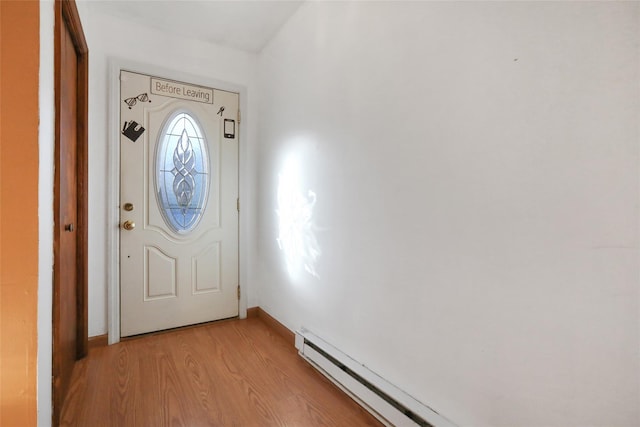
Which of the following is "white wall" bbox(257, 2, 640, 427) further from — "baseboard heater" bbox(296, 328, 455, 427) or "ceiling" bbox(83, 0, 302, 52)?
"ceiling" bbox(83, 0, 302, 52)

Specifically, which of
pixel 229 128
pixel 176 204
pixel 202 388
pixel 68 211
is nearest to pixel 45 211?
pixel 68 211

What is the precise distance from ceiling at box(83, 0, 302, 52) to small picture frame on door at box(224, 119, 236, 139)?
705mm

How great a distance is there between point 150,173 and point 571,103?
2.67 m

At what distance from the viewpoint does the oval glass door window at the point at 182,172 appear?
99.9 inches

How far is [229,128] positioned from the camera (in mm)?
2818

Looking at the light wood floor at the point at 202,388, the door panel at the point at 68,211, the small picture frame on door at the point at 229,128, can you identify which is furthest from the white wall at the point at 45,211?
the small picture frame on door at the point at 229,128

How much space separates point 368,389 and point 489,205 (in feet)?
3.44

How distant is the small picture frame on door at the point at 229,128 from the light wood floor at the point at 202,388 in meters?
1.79

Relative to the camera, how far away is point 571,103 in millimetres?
877

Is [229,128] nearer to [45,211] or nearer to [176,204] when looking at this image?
[176,204]

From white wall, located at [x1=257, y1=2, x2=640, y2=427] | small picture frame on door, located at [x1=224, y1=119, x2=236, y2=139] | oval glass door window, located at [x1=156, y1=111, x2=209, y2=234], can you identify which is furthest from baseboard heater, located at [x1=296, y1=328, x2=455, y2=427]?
small picture frame on door, located at [x1=224, y1=119, x2=236, y2=139]

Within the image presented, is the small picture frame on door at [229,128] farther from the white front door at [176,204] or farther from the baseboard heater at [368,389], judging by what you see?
the baseboard heater at [368,389]

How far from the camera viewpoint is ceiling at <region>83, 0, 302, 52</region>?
2.20 m

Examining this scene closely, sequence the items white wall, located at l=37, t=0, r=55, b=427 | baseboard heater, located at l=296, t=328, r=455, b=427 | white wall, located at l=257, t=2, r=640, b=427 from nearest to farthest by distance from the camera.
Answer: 1. white wall, located at l=257, t=2, r=640, b=427
2. white wall, located at l=37, t=0, r=55, b=427
3. baseboard heater, located at l=296, t=328, r=455, b=427
